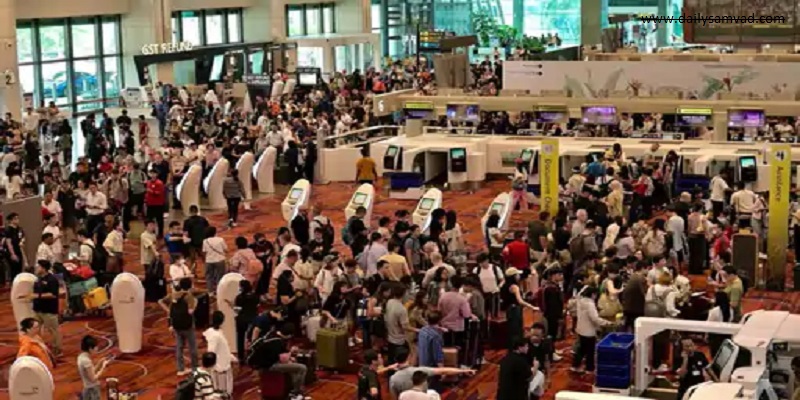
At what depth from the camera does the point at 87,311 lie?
→ 16641 mm

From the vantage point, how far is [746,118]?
2572cm

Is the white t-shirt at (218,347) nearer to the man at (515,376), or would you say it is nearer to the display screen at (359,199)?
the man at (515,376)

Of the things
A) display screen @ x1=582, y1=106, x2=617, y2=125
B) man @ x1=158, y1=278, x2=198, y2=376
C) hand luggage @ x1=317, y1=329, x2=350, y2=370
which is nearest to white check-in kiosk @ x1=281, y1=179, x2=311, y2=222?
hand luggage @ x1=317, y1=329, x2=350, y2=370

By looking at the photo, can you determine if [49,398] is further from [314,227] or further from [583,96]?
[583,96]

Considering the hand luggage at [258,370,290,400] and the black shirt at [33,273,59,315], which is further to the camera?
the black shirt at [33,273,59,315]

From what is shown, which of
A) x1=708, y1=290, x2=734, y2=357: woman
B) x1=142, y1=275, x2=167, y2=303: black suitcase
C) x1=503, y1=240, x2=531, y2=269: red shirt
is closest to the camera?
x1=708, y1=290, x2=734, y2=357: woman

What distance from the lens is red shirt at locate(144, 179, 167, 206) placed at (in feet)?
66.7

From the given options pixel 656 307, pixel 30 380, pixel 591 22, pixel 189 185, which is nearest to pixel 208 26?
pixel 591 22

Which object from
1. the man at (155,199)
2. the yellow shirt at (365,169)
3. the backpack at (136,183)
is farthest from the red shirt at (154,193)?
the yellow shirt at (365,169)

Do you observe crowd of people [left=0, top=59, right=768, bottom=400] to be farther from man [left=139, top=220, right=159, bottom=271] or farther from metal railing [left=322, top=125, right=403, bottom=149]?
metal railing [left=322, top=125, right=403, bottom=149]

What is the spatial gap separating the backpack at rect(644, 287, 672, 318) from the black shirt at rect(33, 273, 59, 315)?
21.5ft

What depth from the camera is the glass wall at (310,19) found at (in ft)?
153

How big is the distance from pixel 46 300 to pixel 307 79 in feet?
77.3

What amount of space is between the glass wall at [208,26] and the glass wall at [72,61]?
2.73 m
